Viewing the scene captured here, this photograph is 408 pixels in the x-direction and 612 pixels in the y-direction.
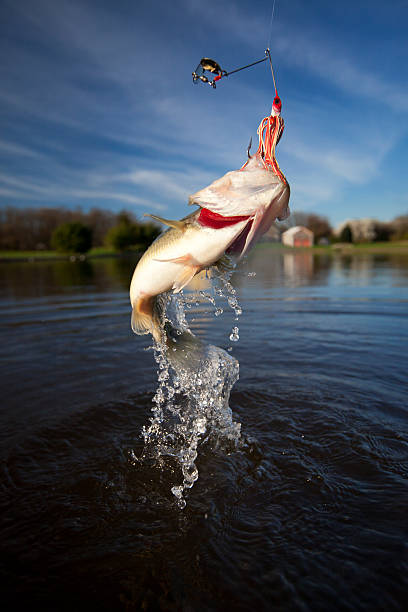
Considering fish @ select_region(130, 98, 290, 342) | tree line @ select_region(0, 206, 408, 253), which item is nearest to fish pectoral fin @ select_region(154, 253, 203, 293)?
fish @ select_region(130, 98, 290, 342)

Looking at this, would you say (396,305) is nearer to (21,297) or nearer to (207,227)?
(207,227)

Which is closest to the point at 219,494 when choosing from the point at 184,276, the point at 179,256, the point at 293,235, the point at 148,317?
the point at 148,317

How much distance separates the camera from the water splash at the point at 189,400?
369 cm

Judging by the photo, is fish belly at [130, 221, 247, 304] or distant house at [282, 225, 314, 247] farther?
distant house at [282, 225, 314, 247]

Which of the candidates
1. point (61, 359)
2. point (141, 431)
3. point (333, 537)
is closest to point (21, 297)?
point (61, 359)

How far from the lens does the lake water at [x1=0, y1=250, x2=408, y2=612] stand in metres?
2.40

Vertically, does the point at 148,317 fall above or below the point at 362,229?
below

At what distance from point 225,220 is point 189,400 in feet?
10.8

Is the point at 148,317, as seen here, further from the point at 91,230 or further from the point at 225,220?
the point at 91,230

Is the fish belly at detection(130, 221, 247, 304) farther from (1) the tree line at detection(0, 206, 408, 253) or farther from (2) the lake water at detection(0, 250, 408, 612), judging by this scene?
(1) the tree line at detection(0, 206, 408, 253)

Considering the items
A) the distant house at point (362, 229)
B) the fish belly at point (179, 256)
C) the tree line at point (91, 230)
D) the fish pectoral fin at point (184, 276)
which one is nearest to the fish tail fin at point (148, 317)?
the fish belly at point (179, 256)

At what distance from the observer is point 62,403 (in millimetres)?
5082

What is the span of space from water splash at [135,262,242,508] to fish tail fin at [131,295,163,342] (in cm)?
11

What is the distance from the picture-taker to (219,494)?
10.5 feet
